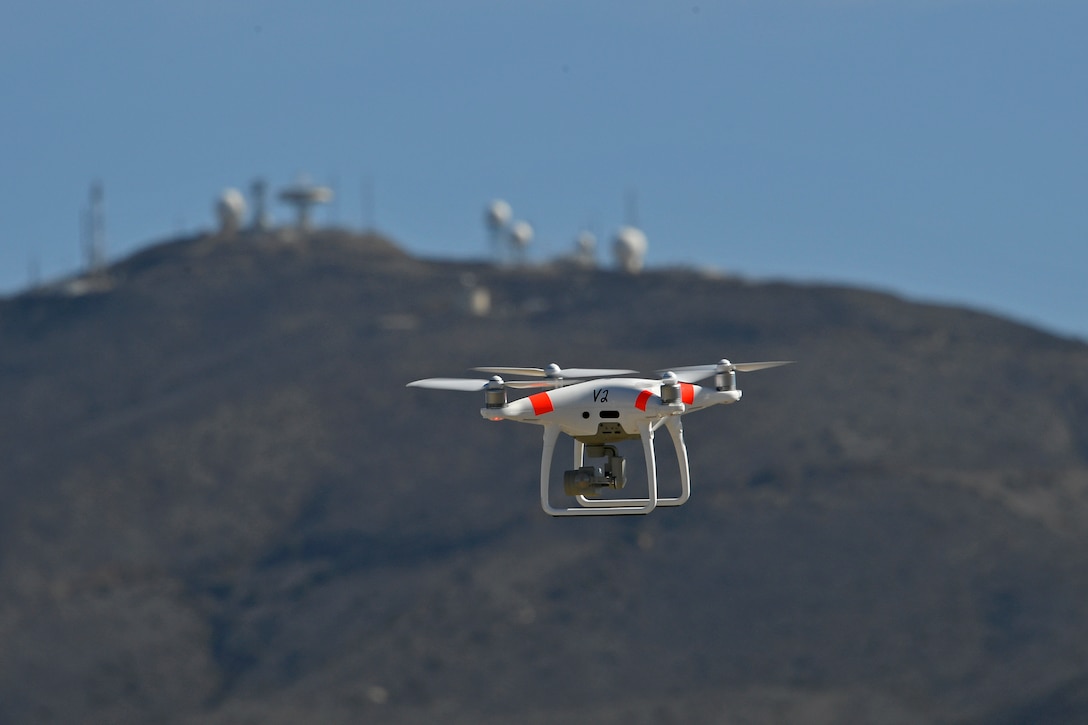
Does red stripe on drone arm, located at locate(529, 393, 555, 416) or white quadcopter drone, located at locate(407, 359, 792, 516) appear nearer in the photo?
white quadcopter drone, located at locate(407, 359, 792, 516)

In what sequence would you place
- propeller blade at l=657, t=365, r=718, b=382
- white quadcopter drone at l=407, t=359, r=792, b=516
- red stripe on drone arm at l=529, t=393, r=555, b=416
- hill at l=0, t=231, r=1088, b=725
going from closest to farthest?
white quadcopter drone at l=407, t=359, r=792, b=516
red stripe on drone arm at l=529, t=393, r=555, b=416
propeller blade at l=657, t=365, r=718, b=382
hill at l=0, t=231, r=1088, b=725

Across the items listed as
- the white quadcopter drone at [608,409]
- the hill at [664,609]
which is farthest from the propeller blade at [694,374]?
the hill at [664,609]

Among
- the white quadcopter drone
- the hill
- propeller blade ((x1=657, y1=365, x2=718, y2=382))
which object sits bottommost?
the hill

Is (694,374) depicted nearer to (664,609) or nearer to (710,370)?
(710,370)

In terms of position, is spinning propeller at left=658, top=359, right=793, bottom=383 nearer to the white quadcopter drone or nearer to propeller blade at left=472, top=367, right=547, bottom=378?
the white quadcopter drone

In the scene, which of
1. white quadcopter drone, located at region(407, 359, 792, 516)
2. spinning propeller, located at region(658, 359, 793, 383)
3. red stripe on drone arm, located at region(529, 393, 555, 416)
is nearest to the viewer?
white quadcopter drone, located at region(407, 359, 792, 516)

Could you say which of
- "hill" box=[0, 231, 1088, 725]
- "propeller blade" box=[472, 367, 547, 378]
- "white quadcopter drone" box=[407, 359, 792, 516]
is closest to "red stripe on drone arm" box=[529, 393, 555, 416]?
"white quadcopter drone" box=[407, 359, 792, 516]

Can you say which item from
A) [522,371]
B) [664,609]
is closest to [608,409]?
[522,371]

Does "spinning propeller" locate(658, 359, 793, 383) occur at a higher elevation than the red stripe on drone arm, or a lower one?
higher
